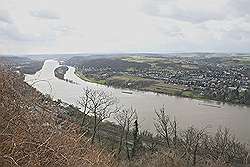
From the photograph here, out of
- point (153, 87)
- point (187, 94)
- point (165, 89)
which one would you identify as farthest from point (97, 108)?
point (153, 87)

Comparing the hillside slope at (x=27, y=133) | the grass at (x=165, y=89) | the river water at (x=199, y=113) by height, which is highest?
the hillside slope at (x=27, y=133)

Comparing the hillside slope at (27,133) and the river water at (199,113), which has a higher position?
the hillside slope at (27,133)

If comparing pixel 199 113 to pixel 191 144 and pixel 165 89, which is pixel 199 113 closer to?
pixel 191 144

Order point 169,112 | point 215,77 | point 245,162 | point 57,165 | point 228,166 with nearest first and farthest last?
point 57,165
point 228,166
point 245,162
point 169,112
point 215,77

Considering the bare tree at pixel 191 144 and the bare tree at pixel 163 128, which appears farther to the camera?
the bare tree at pixel 163 128

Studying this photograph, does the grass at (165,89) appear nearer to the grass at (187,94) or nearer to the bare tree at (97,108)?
the grass at (187,94)

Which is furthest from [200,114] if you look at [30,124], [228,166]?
[30,124]

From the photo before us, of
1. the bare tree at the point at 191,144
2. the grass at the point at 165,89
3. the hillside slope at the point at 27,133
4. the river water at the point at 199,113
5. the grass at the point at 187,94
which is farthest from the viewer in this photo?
the grass at the point at 165,89

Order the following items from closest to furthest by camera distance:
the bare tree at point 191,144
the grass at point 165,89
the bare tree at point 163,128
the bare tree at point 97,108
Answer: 1. the bare tree at point 191,144
2. the bare tree at point 163,128
3. the bare tree at point 97,108
4. the grass at point 165,89

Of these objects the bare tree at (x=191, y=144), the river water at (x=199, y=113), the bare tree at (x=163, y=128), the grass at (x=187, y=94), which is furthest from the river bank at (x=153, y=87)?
the bare tree at (x=191, y=144)

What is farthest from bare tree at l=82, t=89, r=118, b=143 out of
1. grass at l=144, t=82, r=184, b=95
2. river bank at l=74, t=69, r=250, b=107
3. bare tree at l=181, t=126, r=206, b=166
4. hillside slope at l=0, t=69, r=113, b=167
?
grass at l=144, t=82, r=184, b=95

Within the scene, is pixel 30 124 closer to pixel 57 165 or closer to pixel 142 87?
pixel 57 165
